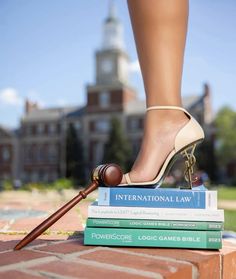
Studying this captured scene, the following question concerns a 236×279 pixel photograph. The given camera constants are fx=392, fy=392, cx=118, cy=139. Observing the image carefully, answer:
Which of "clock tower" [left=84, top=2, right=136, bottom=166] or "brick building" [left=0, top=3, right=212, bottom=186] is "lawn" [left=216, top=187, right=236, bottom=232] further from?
"clock tower" [left=84, top=2, right=136, bottom=166]

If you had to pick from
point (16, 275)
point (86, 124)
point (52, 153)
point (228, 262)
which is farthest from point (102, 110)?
point (16, 275)

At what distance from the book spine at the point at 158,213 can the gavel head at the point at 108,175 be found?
7cm

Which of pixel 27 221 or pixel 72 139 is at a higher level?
pixel 72 139

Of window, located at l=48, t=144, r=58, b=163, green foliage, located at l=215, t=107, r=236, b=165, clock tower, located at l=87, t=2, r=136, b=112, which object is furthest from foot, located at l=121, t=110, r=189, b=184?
window, located at l=48, t=144, r=58, b=163

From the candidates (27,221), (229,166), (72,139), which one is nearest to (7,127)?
(72,139)

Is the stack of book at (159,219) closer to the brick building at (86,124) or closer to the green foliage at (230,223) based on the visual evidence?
the green foliage at (230,223)

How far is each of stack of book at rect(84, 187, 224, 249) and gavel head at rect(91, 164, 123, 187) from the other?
0.13 ft

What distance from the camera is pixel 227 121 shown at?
89.9 feet

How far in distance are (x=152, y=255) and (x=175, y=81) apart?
1.83 feet

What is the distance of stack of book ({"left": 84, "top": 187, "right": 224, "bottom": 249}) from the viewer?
103 centimetres

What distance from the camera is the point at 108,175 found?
Answer: 1066 mm

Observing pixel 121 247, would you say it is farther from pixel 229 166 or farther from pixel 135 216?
pixel 229 166

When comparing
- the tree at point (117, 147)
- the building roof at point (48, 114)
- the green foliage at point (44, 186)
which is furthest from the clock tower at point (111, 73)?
the green foliage at point (44, 186)

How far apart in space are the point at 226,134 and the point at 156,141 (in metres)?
27.2
